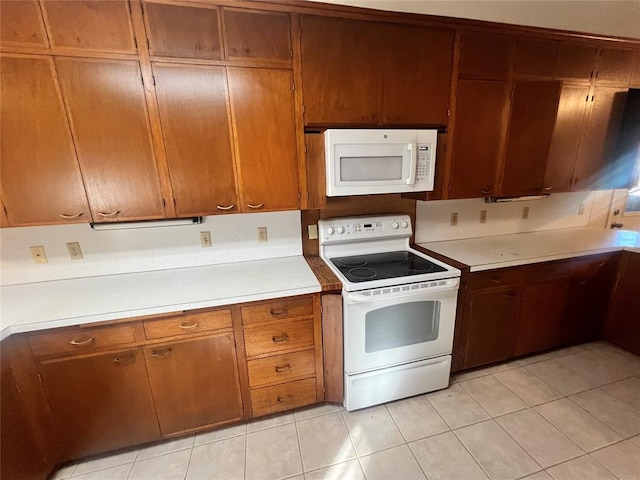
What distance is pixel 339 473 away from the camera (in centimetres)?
151

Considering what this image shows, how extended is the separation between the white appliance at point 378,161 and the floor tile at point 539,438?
1600mm

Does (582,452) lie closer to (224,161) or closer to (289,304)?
(289,304)

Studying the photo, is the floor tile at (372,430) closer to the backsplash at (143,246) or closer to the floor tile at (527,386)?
the floor tile at (527,386)

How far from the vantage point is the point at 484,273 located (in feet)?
6.49

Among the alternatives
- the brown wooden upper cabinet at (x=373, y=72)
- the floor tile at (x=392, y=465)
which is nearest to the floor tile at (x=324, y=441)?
the floor tile at (x=392, y=465)

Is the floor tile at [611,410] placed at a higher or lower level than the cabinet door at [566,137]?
lower

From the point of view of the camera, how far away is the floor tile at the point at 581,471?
1.45 m

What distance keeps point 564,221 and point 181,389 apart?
3.65 meters

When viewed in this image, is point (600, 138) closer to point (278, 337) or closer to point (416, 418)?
point (416, 418)

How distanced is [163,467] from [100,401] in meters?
0.51

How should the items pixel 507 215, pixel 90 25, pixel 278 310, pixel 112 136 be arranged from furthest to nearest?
pixel 507 215 → pixel 278 310 → pixel 112 136 → pixel 90 25

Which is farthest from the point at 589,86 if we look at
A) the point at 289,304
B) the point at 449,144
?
the point at 289,304

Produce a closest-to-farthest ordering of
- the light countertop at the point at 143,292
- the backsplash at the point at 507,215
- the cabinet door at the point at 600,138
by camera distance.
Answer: the light countertop at the point at 143,292 < the cabinet door at the point at 600,138 < the backsplash at the point at 507,215

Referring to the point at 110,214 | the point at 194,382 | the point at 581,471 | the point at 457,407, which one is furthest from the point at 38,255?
the point at 581,471
